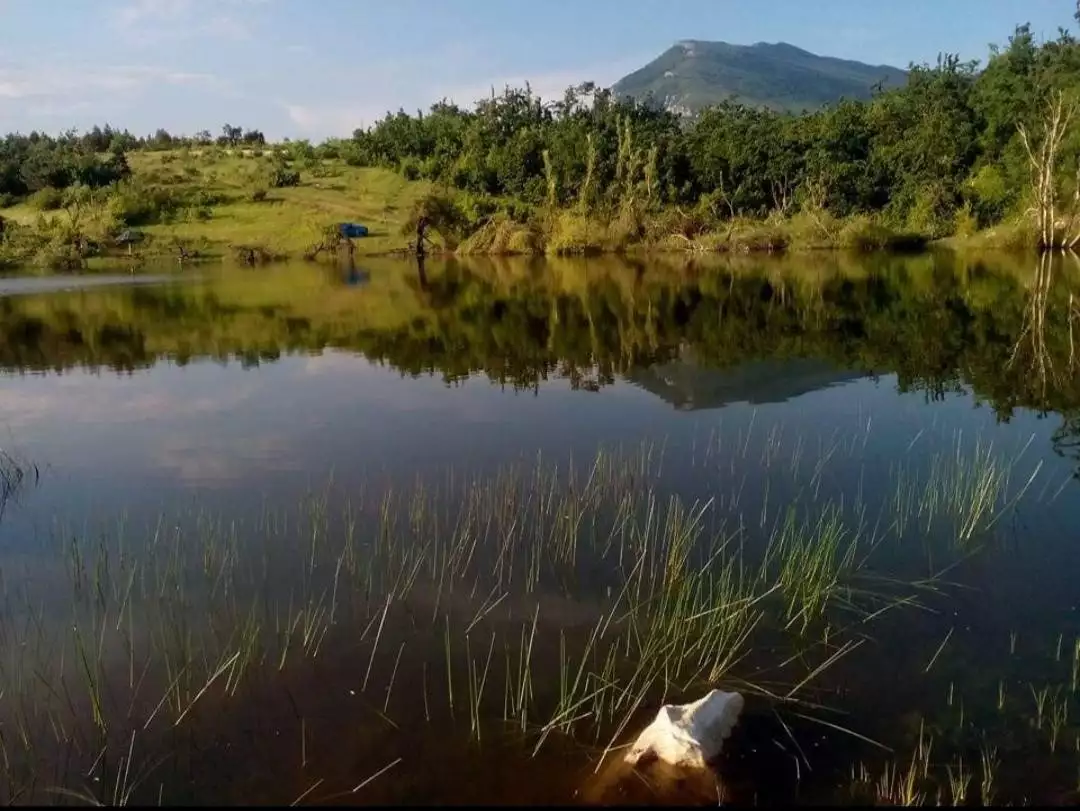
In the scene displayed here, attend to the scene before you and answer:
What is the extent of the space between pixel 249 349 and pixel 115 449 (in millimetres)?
9042

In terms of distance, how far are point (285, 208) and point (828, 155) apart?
35.9 metres

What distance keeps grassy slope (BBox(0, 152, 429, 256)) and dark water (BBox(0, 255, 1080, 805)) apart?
1524 inches

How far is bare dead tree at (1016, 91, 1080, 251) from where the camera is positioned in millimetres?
38156

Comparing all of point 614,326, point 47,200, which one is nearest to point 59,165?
point 47,200

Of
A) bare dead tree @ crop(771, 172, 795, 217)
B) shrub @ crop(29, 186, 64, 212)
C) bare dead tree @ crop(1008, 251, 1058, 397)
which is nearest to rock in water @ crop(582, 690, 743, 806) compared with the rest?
bare dead tree @ crop(1008, 251, 1058, 397)

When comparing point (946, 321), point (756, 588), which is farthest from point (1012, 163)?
point (756, 588)

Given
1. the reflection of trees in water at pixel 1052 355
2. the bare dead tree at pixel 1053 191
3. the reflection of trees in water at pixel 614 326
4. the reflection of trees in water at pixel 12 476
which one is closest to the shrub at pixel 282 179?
the reflection of trees in water at pixel 614 326

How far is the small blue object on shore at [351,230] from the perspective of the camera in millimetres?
53688

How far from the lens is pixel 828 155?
173ft

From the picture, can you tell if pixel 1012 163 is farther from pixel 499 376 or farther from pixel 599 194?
pixel 499 376

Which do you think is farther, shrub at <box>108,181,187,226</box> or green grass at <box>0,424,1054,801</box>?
shrub at <box>108,181,187,226</box>

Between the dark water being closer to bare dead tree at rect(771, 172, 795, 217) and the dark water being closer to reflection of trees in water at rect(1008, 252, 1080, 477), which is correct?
reflection of trees in water at rect(1008, 252, 1080, 477)

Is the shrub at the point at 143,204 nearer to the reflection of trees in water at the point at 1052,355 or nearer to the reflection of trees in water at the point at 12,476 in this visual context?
the reflection of trees in water at the point at 12,476

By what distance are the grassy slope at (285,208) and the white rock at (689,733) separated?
50.5 m
